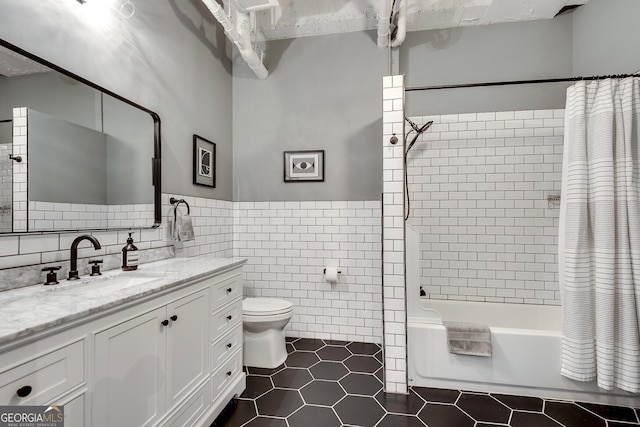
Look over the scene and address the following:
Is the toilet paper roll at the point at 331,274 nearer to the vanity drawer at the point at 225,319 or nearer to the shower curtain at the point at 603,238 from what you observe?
the vanity drawer at the point at 225,319

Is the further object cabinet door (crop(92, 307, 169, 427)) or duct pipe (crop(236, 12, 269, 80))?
duct pipe (crop(236, 12, 269, 80))

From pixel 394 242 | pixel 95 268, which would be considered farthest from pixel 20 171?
pixel 394 242

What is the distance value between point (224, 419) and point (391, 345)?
1.14 metres

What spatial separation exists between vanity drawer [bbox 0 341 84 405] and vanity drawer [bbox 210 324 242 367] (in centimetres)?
81

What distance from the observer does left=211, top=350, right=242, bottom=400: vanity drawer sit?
5.56 feet

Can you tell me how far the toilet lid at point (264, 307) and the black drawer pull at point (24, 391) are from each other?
1.52m

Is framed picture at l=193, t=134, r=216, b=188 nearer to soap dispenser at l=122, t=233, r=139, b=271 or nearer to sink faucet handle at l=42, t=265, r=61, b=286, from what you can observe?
soap dispenser at l=122, t=233, r=139, b=271

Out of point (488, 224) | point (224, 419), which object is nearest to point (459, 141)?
point (488, 224)

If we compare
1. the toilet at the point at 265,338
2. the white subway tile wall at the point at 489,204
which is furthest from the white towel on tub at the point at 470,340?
the toilet at the point at 265,338

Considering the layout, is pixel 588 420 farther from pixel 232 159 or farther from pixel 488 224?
pixel 232 159

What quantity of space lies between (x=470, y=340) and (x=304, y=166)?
2011 millimetres

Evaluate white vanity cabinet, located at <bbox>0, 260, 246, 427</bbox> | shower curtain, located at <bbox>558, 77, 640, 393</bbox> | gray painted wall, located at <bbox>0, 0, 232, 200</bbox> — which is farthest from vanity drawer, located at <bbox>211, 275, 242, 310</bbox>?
shower curtain, located at <bbox>558, 77, 640, 393</bbox>

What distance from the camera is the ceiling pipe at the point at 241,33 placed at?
213 centimetres

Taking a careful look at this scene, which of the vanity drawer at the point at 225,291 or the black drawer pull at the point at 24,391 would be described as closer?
the black drawer pull at the point at 24,391
